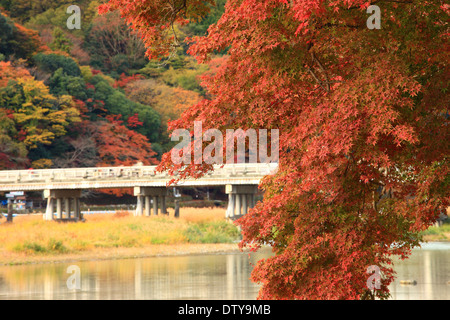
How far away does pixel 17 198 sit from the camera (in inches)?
1959

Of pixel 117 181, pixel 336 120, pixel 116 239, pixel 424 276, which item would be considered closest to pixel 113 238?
pixel 116 239

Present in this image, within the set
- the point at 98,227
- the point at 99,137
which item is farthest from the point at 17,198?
the point at 98,227

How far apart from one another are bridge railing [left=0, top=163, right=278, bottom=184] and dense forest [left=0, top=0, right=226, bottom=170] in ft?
17.4

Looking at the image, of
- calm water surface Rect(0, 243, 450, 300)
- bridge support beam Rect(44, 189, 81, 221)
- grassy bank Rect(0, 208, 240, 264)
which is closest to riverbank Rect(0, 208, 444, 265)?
grassy bank Rect(0, 208, 240, 264)

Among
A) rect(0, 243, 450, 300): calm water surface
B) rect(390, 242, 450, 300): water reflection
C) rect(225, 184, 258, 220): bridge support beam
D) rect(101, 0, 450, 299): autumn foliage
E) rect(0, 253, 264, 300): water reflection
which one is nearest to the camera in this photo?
rect(101, 0, 450, 299): autumn foliage

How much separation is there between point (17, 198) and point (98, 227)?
57.5 ft

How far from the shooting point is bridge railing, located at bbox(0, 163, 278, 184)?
3975 cm

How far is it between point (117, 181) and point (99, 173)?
3.64 feet

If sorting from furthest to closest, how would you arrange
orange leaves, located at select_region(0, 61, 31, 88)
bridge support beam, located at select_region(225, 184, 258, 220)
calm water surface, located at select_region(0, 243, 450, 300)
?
orange leaves, located at select_region(0, 61, 31, 88), bridge support beam, located at select_region(225, 184, 258, 220), calm water surface, located at select_region(0, 243, 450, 300)

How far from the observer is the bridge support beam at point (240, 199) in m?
40.5

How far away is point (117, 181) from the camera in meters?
40.8

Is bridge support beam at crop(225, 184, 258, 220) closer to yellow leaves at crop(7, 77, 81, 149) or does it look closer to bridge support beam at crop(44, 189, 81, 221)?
bridge support beam at crop(44, 189, 81, 221)

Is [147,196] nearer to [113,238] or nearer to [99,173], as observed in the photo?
[99,173]
